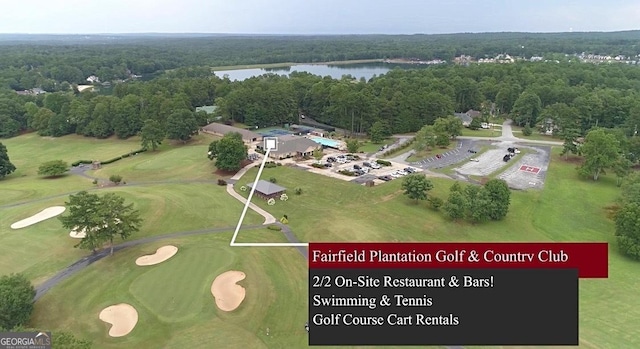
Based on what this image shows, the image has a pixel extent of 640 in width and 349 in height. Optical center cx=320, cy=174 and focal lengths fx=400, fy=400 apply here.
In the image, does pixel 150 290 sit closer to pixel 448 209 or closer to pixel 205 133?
pixel 448 209

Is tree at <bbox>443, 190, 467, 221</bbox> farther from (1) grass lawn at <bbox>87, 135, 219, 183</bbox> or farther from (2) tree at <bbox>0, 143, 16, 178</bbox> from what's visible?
(2) tree at <bbox>0, 143, 16, 178</bbox>

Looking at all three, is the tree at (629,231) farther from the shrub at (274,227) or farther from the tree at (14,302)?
the tree at (14,302)

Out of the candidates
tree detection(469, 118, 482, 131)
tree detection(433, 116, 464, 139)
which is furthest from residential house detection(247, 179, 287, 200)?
tree detection(469, 118, 482, 131)

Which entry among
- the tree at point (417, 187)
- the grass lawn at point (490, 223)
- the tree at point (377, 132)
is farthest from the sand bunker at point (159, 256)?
the tree at point (377, 132)

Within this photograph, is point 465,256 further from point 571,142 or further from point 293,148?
point 571,142

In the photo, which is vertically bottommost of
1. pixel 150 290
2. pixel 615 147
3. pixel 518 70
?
pixel 150 290

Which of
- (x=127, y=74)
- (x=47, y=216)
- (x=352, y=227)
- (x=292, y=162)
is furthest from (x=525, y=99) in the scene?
(x=127, y=74)
